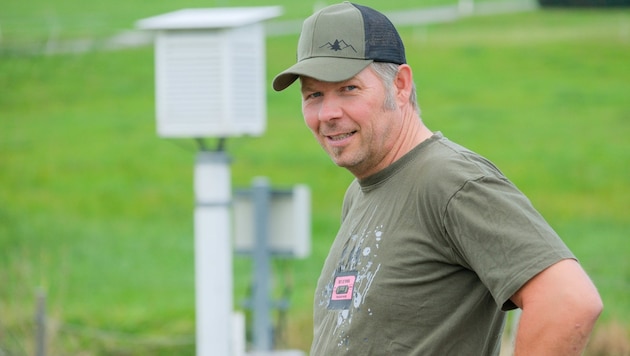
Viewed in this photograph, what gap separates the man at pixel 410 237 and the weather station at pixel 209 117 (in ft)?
13.4

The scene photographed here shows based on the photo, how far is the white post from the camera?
22.9 feet

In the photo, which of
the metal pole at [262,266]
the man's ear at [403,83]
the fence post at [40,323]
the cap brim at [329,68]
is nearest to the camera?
the cap brim at [329,68]

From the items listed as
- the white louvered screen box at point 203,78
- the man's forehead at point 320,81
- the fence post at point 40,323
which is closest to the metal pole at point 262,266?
the white louvered screen box at point 203,78

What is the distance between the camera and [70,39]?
31.3 metres

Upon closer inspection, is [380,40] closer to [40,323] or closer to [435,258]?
[435,258]

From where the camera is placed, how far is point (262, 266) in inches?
315

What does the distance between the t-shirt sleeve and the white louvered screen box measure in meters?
4.62

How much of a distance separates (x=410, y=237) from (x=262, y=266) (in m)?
5.57

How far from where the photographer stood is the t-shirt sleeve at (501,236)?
2299mm

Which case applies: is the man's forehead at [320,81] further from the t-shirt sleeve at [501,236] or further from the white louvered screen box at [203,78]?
the white louvered screen box at [203,78]

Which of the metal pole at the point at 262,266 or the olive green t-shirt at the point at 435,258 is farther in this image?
the metal pole at the point at 262,266

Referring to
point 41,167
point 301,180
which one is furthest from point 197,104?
point 41,167

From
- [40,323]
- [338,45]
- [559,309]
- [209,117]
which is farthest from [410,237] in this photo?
[40,323]

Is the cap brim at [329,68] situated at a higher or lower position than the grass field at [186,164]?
higher
